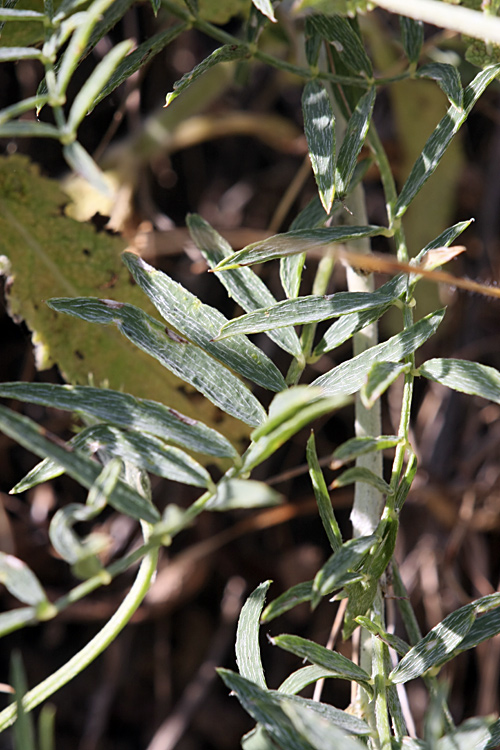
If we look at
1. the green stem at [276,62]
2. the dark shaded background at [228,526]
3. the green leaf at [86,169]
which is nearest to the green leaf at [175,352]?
the green leaf at [86,169]

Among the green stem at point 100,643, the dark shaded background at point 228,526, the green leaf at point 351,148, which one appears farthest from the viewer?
the dark shaded background at point 228,526

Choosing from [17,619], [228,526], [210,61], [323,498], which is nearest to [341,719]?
[323,498]

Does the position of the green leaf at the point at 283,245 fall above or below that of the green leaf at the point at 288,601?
above

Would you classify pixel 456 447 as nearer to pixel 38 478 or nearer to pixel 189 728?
pixel 189 728

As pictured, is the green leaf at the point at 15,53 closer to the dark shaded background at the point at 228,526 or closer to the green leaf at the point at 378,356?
the green leaf at the point at 378,356

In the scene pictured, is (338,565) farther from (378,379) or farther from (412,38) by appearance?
(412,38)
